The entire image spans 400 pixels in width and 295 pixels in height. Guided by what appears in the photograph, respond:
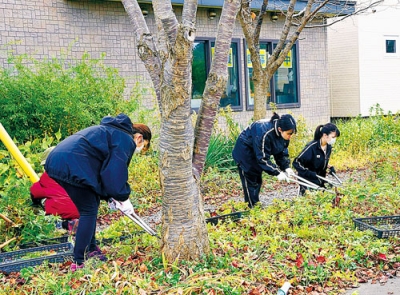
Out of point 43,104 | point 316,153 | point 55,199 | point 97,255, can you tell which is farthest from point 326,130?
point 43,104

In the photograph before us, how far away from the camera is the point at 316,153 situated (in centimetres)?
708

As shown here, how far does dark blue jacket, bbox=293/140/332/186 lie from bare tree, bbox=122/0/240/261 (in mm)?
2958

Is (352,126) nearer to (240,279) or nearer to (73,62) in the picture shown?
(73,62)

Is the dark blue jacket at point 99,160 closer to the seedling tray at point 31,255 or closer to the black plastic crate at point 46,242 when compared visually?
the seedling tray at point 31,255

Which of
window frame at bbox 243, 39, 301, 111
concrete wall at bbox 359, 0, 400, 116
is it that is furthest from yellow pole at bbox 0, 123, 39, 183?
concrete wall at bbox 359, 0, 400, 116

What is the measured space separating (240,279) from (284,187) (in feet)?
17.6

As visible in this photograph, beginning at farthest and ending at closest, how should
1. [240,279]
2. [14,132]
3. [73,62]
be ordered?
[73,62] → [14,132] → [240,279]

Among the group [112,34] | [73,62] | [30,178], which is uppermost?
[112,34]

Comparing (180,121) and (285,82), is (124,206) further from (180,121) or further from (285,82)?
(285,82)

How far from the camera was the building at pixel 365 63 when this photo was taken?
17.4 m

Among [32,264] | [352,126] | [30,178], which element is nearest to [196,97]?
[352,126]

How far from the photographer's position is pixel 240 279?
12.7ft

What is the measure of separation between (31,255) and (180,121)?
6.73 ft

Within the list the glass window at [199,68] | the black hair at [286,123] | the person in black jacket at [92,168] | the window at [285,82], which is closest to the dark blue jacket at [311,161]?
the black hair at [286,123]
